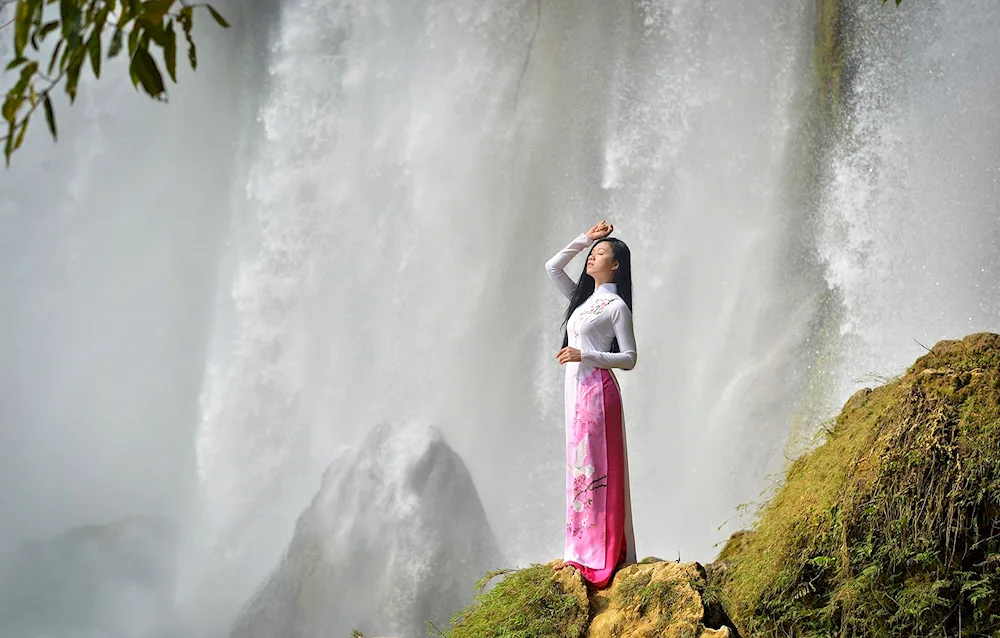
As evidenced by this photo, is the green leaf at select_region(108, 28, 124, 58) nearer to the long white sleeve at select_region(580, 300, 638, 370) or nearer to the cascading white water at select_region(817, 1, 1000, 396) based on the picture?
the long white sleeve at select_region(580, 300, 638, 370)

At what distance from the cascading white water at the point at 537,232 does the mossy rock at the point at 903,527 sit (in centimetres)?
591

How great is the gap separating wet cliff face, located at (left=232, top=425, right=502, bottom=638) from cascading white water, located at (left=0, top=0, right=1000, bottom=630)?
75 centimetres

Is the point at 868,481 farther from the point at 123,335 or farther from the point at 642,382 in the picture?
the point at 123,335

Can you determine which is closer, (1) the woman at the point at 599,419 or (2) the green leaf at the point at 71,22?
(2) the green leaf at the point at 71,22

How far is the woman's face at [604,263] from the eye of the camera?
462 centimetres

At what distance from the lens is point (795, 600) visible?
13.8 feet

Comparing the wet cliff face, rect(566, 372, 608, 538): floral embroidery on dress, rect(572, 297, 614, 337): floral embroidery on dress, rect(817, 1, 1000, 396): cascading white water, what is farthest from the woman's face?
the wet cliff face

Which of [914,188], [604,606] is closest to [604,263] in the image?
[604,606]

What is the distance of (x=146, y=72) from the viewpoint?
1.99 m

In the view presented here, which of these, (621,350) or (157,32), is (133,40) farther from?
(621,350)

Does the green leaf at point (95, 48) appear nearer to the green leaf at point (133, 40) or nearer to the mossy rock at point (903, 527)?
the green leaf at point (133, 40)

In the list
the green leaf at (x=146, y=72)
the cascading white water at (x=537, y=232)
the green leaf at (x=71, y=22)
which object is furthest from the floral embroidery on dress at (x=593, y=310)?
the cascading white water at (x=537, y=232)

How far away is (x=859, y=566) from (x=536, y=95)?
389 inches

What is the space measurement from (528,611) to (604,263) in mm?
1565
